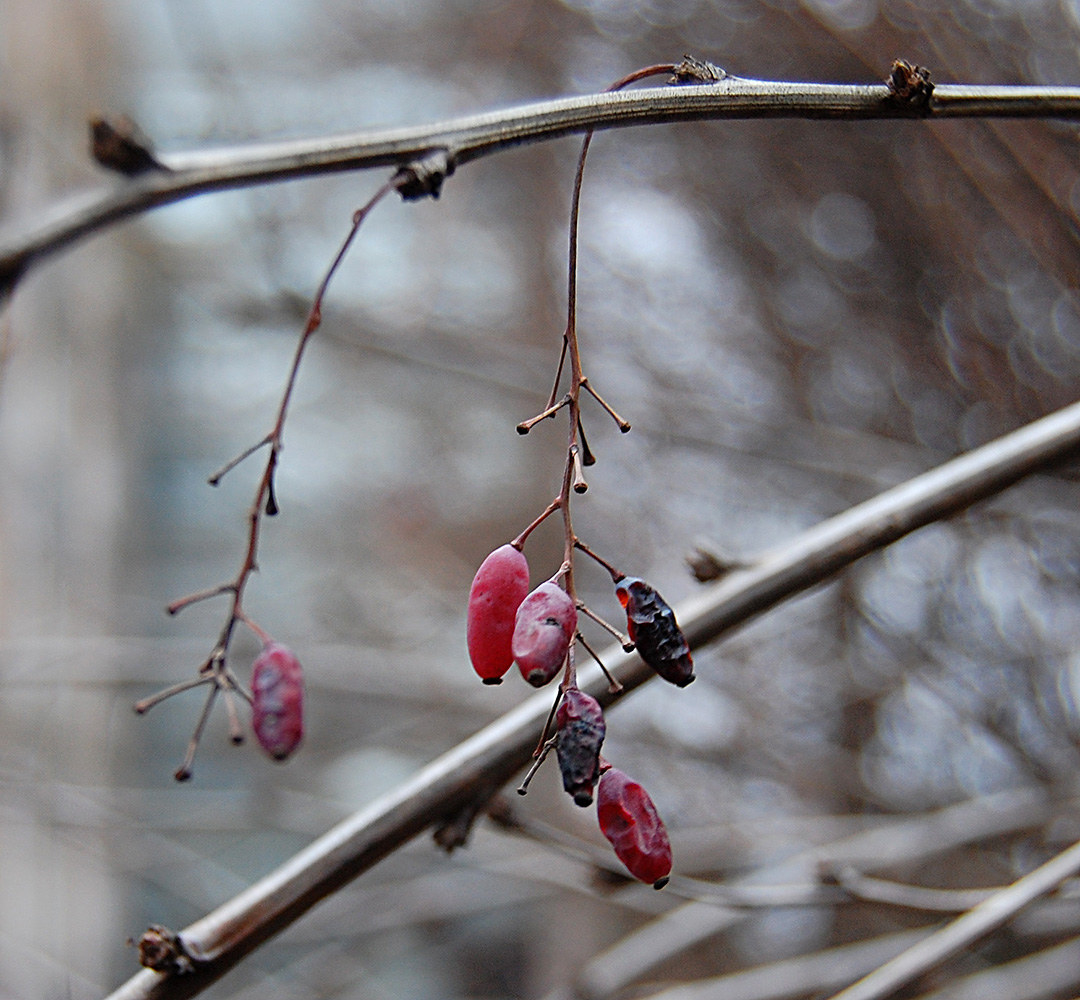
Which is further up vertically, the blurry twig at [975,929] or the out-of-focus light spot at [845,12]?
the out-of-focus light spot at [845,12]

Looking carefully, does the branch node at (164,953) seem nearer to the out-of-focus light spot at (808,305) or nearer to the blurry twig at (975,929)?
the blurry twig at (975,929)

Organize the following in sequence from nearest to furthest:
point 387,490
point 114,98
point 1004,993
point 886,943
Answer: point 886,943, point 1004,993, point 387,490, point 114,98

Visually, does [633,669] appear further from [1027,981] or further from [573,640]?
[1027,981]

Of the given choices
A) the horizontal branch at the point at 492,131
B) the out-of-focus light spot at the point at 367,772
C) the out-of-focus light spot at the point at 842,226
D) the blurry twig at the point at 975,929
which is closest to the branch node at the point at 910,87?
the horizontal branch at the point at 492,131

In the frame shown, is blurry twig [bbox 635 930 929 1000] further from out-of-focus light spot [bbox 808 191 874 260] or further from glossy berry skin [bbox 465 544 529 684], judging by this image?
out-of-focus light spot [bbox 808 191 874 260]

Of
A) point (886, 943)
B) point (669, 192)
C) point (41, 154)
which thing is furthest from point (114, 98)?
point (886, 943)

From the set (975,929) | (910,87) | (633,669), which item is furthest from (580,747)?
(975,929)

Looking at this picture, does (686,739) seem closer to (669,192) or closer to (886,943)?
(886,943)
